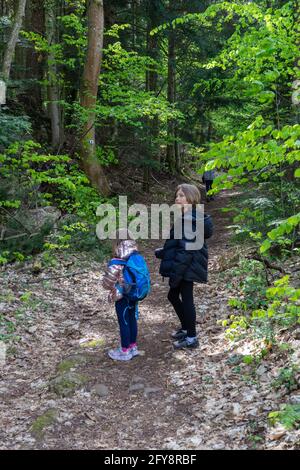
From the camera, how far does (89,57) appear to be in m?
13.5

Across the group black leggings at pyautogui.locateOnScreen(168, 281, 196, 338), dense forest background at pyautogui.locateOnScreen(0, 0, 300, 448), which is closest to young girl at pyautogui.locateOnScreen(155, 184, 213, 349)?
black leggings at pyautogui.locateOnScreen(168, 281, 196, 338)

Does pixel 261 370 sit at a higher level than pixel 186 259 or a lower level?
lower

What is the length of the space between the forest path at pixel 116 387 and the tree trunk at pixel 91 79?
6.78 metres

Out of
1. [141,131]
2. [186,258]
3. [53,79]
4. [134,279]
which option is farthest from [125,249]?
[141,131]

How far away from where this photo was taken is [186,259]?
19.2ft

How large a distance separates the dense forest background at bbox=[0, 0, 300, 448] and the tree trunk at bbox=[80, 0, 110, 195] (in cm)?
3

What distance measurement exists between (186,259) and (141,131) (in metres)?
12.0

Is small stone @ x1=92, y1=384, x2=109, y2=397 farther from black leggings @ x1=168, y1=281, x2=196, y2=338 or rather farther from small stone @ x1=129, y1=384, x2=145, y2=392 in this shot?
black leggings @ x1=168, y1=281, x2=196, y2=338

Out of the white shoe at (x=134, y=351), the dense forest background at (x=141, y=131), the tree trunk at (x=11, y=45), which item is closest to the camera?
the dense forest background at (x=141, y=131)

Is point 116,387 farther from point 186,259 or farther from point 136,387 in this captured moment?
point 186,259

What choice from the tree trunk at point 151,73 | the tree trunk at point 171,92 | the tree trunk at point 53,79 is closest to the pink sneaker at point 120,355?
the tree trunk at point 53,79

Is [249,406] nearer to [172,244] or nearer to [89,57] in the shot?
[172,244]

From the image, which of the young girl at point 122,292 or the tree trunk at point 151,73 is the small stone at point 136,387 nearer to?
the young girl at point 122,292

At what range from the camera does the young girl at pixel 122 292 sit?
5801mm
